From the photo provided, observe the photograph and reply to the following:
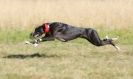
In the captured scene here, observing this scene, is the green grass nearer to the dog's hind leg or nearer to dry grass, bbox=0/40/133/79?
dry grass, bbox=0/40/133/79

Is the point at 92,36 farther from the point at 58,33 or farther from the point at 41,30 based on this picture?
the point at 41,30

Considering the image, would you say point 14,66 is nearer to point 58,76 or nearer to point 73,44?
point 58,76

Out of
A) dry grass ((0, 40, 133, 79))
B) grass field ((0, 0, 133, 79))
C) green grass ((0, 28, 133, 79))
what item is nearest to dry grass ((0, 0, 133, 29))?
grass field ((0, 0, 133, 79))

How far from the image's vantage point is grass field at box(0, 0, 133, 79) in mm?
9023

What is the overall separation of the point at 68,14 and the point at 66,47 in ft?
14.9

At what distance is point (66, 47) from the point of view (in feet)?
42.3

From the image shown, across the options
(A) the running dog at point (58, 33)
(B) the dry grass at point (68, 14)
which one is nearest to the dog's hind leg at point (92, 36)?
(A) the running dog at point (58, 33)

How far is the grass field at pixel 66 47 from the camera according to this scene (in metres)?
9.02

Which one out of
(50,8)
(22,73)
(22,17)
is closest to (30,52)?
(22,73)

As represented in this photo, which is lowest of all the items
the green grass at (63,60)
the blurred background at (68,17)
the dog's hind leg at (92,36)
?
the blurred background at (68,17)

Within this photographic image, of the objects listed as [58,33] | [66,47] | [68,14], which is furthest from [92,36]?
[68,14]

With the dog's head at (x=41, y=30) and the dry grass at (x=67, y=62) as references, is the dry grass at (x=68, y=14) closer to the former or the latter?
the dry grass at (x=67, y=62)

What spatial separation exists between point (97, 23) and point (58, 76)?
318 inches

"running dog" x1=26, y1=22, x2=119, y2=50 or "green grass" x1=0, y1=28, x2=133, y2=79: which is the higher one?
"running dog" x1=26, y1=22, x2=119, y2=50
